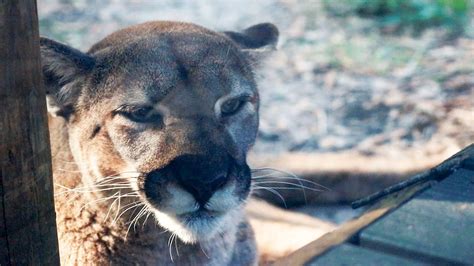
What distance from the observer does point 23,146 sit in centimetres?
229

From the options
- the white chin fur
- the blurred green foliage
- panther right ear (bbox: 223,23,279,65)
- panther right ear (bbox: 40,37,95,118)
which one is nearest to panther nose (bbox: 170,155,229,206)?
the white chin fur

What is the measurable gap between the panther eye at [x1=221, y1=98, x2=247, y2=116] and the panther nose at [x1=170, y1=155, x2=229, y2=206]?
0.44m

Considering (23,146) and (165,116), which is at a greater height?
(23,146)

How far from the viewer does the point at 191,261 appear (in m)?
3.84

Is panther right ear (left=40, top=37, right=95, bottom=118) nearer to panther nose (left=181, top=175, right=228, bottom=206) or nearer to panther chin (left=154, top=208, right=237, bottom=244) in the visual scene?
panther chin (left=154, top=208, right=237, bottom=244)

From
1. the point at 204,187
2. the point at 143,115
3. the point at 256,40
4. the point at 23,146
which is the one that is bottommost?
the point at 204,187

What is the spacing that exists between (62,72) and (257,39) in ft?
3.91

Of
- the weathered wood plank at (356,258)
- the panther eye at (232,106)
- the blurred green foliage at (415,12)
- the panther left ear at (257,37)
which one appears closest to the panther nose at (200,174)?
the panther eye at (232,106)

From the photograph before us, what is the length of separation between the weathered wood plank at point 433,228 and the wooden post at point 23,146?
1.11 m

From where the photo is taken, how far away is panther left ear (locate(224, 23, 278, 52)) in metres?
4.32

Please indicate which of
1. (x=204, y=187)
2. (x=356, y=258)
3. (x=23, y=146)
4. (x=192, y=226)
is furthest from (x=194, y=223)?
(x=23, y=146)

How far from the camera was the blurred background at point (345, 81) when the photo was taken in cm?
588

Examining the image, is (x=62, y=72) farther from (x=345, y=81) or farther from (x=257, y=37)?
(x=345, y=81)

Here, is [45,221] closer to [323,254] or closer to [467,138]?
[323,254]
